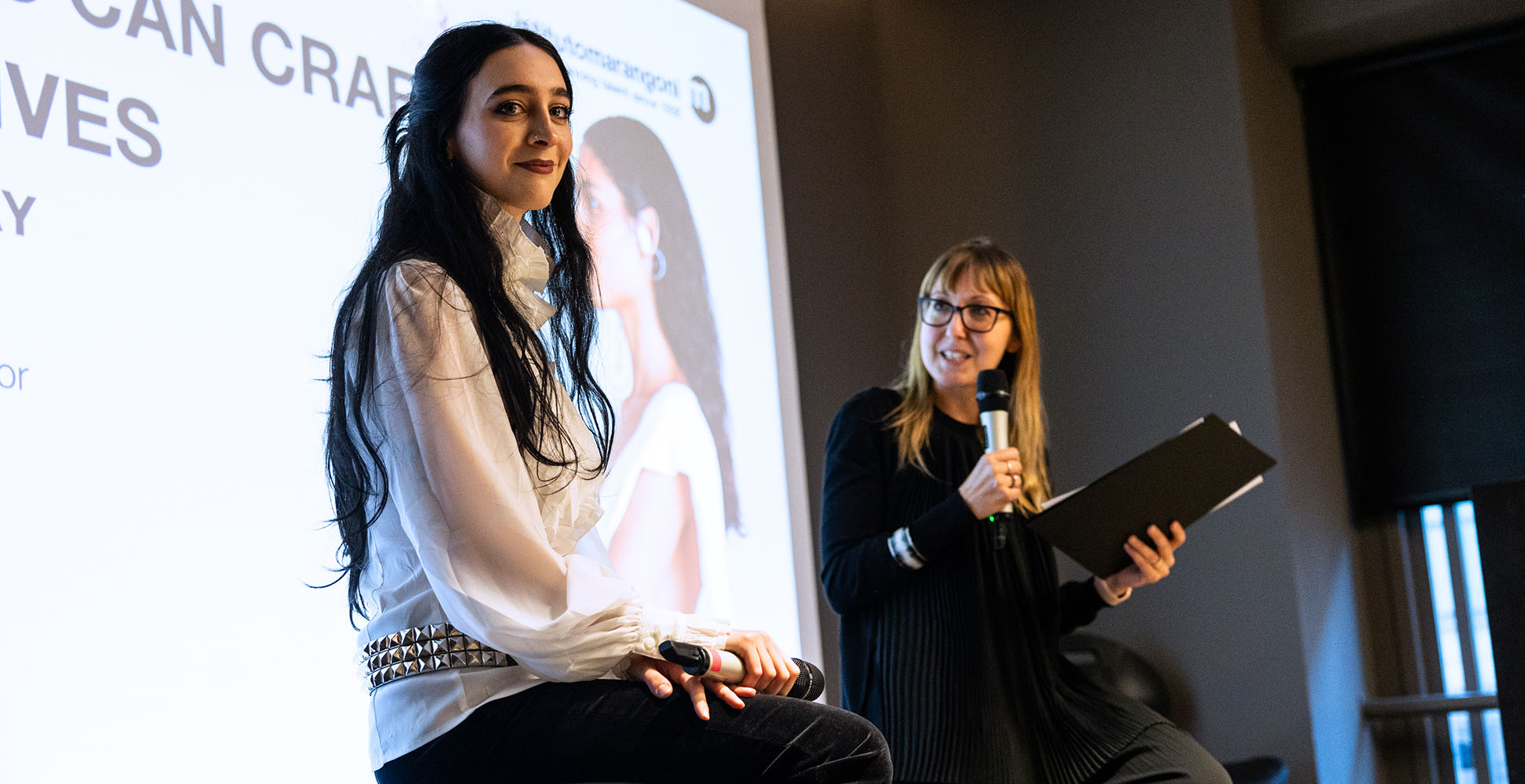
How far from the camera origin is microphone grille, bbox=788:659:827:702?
144 cm

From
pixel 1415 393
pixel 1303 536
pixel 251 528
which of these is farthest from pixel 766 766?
pixel 1415 393

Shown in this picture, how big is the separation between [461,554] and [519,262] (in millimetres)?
377

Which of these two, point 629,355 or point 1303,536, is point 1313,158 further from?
point 629,355

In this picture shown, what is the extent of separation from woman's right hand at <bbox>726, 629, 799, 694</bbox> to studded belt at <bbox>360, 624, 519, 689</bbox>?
0.73 ft

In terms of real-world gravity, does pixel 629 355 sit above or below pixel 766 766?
above

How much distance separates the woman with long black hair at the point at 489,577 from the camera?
4.04ft

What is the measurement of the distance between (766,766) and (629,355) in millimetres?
1935

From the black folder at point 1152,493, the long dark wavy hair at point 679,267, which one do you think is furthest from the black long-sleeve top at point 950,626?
the long dark wavy hair at point 679,267

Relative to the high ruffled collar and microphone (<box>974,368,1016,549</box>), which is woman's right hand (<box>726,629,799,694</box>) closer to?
the high ruffled collar

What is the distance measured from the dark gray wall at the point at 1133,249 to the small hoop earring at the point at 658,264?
899mm

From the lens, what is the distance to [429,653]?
1.27 m

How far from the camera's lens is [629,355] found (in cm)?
312

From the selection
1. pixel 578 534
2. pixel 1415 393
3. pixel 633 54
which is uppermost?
pixel 633 54

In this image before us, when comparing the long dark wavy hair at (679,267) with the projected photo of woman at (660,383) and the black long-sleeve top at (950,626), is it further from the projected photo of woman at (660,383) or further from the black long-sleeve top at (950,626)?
the black long-sleeve top at (950,626)
